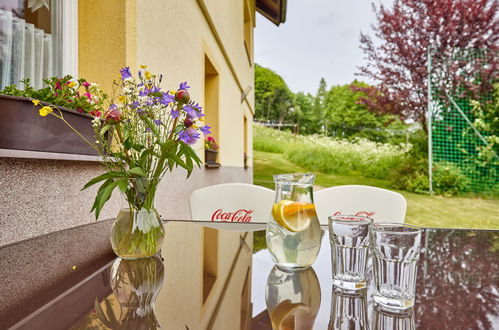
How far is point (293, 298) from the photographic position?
0.49 meters

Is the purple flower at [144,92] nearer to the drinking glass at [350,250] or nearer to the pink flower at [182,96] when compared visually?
the pink flower at [182,96]

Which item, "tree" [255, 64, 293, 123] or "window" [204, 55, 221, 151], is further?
"tree" [255, 64, 293, 123]

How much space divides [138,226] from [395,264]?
0.50 metres

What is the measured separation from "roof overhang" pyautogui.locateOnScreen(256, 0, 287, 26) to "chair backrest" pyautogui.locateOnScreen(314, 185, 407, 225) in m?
6.68

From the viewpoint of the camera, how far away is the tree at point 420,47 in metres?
5.85

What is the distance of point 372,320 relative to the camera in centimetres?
42

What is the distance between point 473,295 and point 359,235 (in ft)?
0.64

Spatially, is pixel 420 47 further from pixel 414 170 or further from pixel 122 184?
pixel 122 184

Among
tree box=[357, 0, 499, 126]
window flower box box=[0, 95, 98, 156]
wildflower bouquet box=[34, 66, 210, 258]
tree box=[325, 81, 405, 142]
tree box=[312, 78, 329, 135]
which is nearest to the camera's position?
wildflower bouquet box=[34, 66, 210, 258]

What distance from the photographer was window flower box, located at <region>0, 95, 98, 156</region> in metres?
0.79

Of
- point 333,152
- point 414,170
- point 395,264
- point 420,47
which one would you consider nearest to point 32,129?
point 395,264

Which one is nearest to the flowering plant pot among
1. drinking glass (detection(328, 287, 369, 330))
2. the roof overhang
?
drinking glass (detection(328, 287, 369, 330))

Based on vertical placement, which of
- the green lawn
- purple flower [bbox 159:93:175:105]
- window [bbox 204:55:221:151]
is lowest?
the green lawn

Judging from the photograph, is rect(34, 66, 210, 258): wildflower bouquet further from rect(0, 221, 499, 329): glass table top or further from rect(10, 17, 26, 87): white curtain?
rect(10, 17, 26, 87): white curtain
